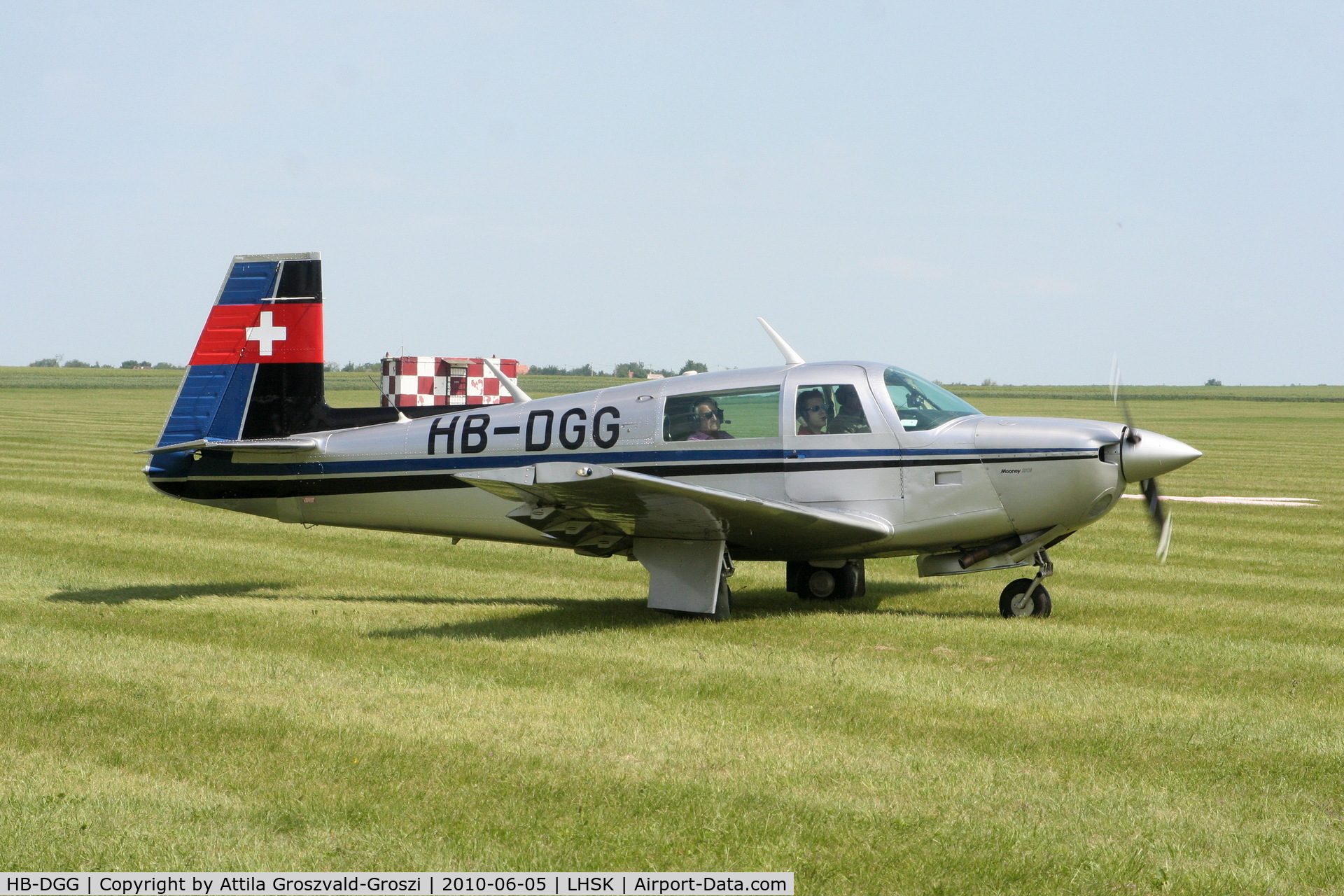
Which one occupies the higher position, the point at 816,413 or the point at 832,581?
the point at 816,413

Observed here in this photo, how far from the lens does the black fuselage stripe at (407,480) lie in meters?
10.2

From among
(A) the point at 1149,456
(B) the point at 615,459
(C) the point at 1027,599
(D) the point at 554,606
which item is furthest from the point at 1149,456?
(D) the point at 554,606

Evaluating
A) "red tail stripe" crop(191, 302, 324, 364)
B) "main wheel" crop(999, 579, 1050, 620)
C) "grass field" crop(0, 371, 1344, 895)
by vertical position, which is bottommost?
"grass field" crop(0, 371, 1344, 895)

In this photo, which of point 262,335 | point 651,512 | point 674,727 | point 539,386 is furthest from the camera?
point 539,386

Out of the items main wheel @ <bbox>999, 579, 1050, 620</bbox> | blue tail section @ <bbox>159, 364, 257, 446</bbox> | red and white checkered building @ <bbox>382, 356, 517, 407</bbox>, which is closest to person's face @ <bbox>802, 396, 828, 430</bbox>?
main wheel @ <bbox>999, 579, 1050, 620</bbox>

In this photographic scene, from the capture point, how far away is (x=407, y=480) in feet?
37.3

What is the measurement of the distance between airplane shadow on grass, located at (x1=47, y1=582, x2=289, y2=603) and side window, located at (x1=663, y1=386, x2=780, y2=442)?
4.35 metres

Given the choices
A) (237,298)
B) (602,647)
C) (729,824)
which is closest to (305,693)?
(602,647)

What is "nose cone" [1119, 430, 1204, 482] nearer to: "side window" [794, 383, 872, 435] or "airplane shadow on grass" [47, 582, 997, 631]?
"airplane shadow on grass" [47, 582, 997, 631]

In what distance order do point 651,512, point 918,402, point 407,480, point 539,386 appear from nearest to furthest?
point 651,512 → point 918,402 → point 407,480 → point 539,386

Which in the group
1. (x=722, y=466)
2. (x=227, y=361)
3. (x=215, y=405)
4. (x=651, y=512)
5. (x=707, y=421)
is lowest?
(x=651, y=512)

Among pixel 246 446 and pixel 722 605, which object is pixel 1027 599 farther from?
pixel 246 446

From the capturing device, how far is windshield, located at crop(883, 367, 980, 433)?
10.3 m

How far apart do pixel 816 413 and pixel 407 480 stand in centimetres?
375
